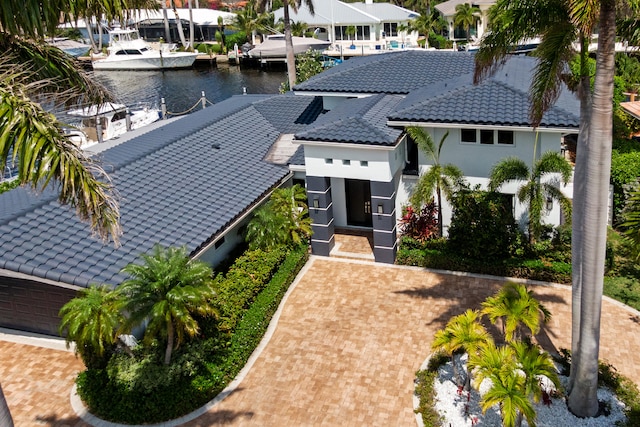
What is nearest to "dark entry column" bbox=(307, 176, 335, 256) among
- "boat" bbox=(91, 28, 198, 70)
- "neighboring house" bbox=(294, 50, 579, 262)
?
"neighboring house" bbox=(294, 50, 579, 262)

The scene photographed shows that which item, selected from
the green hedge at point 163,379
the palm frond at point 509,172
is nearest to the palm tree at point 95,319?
the green hedge at point 163,379

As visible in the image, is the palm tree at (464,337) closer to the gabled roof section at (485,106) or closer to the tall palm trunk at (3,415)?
the gabled roof section at (485,106)

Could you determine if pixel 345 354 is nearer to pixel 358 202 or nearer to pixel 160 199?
pixel 160 199

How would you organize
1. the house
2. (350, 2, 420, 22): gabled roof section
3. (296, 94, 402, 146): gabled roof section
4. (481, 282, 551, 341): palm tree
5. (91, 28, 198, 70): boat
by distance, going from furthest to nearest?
(91, 28, 198, 70): boat, (350, 2, 420, 22): gabled roof section, (296, 94, 402, 146): gabled roof section, the house, (481, 282, 551, 341): palm tree

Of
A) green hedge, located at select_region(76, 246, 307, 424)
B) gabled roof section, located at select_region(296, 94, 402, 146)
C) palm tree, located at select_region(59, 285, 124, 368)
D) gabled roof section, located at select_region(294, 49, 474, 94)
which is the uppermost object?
gabled roof section, located at select_region(294, 49, 474, 94)

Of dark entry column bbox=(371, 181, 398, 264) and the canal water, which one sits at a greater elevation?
the canal water

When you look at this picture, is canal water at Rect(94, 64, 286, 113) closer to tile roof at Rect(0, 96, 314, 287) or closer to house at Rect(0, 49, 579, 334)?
tile roof at Rect(0, 96, 314, 287)

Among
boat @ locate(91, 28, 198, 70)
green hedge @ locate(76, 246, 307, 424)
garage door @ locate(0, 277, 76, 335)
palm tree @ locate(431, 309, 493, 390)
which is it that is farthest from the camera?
boat @ locate(91, 28, 198, 70)

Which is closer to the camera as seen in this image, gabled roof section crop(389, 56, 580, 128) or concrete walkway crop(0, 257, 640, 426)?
concrete walkway crop(0, 257, 640, 426)
